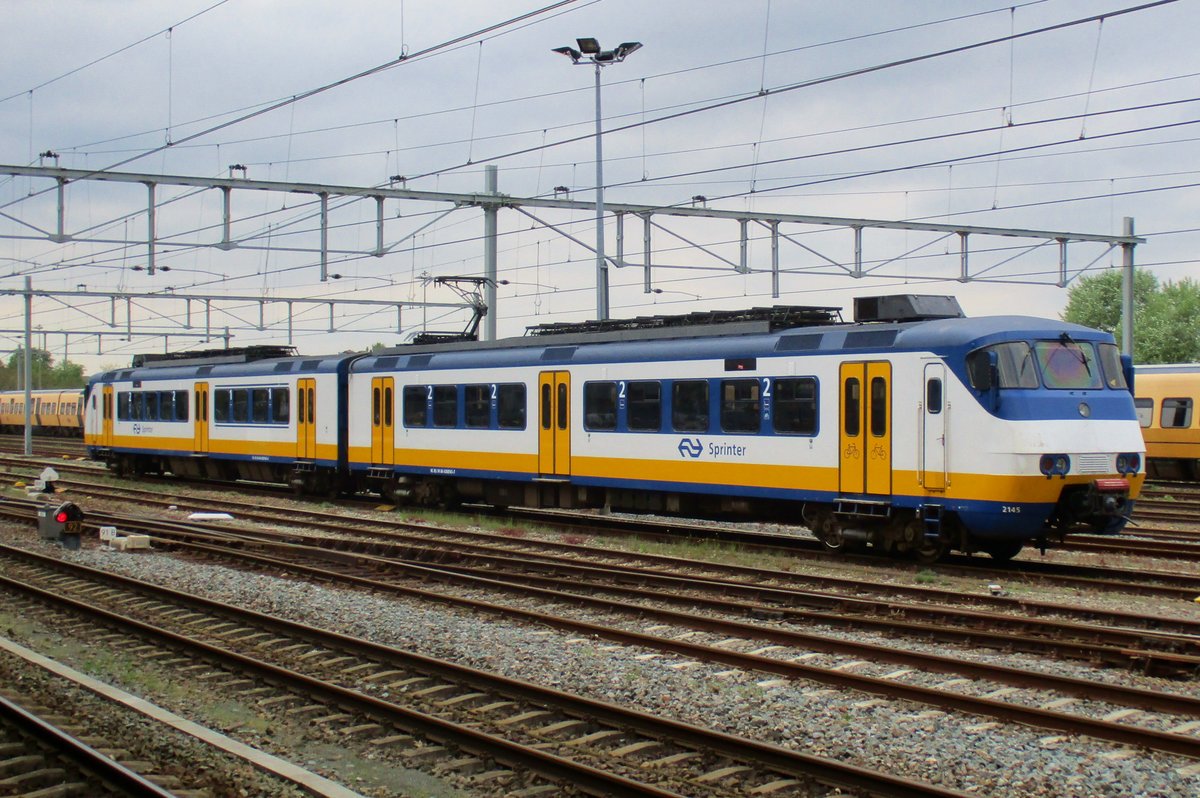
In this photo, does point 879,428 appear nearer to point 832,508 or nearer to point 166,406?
point 832,508

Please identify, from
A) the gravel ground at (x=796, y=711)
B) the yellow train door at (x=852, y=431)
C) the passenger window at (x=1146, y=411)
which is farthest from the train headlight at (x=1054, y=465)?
the passenger window at (x=1146, y=411)

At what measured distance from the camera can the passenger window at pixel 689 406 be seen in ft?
60.2

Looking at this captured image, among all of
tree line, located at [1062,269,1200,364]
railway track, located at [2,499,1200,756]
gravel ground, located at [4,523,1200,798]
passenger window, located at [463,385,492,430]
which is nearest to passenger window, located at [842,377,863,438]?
railway track, located at [2,499,1200,756]

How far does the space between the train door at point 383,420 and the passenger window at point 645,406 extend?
727 centimetres

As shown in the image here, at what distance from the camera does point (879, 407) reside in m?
15.7

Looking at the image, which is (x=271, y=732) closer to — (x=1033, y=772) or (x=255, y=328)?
(x=1033, y=772)

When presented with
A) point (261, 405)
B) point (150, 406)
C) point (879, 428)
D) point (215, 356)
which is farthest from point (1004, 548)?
point (150, 406)

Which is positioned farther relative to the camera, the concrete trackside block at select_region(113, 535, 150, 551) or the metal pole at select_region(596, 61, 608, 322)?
the metal pole at select_region(596, 61, 608, 322)

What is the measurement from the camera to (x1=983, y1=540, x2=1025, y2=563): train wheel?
15.5 m

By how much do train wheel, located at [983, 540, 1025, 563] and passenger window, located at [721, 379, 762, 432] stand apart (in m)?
3.63

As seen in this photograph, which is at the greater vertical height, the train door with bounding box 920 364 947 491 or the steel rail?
the train door with bounding box 920 364 947 491

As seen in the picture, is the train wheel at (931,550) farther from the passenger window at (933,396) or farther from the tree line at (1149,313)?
the tree line at (1149,313)

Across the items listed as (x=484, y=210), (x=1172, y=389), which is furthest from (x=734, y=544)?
(x=1172, y=389)

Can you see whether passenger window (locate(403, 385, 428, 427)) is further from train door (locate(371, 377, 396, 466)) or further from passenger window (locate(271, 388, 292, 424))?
passenger window (locate(271, 388, 292, 424))
